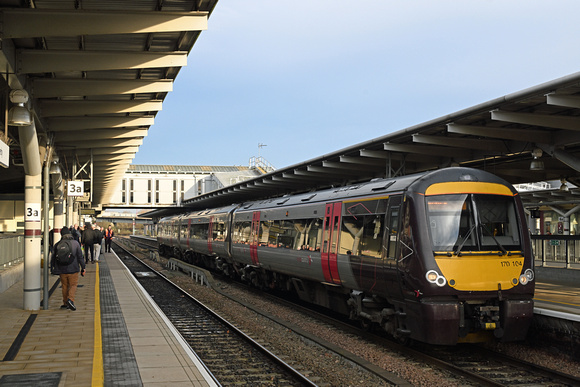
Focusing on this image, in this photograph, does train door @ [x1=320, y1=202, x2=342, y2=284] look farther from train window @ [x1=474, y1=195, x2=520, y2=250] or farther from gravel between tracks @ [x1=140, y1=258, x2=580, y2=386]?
train window @ [x1=474, y1=195, x2=520, y2=250]

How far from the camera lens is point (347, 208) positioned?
39.2ft

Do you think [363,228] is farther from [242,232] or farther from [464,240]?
[242,232]

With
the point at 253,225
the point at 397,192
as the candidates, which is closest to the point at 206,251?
the point at 253,225

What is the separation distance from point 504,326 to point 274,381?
3601 mm

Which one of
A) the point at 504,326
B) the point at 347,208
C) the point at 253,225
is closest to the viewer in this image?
the point at 504,326

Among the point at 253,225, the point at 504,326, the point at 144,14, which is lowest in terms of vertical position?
the point at 504,326

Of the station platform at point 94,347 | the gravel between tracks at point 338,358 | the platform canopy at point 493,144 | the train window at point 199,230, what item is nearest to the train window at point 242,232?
the platform canopy at point 493,144

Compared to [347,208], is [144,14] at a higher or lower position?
higher

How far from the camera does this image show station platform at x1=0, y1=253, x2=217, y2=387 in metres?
6.98

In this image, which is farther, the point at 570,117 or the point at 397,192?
the point at 570,117

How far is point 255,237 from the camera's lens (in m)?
18.5

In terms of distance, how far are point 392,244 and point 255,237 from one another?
359 inches

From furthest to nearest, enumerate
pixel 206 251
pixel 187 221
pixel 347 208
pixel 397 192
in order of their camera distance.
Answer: pixel 187 221
pixel 206 251
pixel 347 208
pixel 397 192

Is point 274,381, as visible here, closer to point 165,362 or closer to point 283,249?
point 165,362
